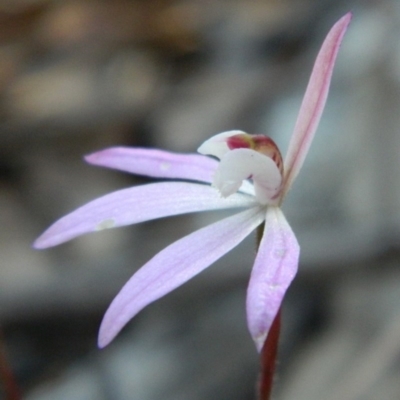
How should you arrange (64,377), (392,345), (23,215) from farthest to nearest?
(23,215) < (64,377) < (392,345)

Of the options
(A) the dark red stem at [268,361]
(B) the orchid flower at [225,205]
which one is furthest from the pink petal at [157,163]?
(A) the dark red stem at [268,361]

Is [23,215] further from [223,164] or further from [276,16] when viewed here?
[223,164]

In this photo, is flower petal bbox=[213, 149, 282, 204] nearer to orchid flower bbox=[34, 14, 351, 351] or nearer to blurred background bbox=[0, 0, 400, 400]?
orchid flower bbox=[34, 14, 351, 351]

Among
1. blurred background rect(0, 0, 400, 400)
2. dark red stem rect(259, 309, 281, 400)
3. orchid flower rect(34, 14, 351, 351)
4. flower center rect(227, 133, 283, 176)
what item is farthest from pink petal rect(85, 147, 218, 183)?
blurred background rect(0, 0, 400, 400)

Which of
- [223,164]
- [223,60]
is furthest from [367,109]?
[223,164]

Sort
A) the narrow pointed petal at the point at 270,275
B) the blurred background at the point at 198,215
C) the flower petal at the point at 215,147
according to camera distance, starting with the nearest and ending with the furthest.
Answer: the narrow pointed petal at the point at 270,275, the flower petal at the point at 215,147, the blurred background at the point at 198,215

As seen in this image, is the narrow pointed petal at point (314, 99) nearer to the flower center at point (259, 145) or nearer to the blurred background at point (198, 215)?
the flower center at point (259, 145)

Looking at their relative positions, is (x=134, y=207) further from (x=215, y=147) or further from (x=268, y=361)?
(x=268, y=361)
